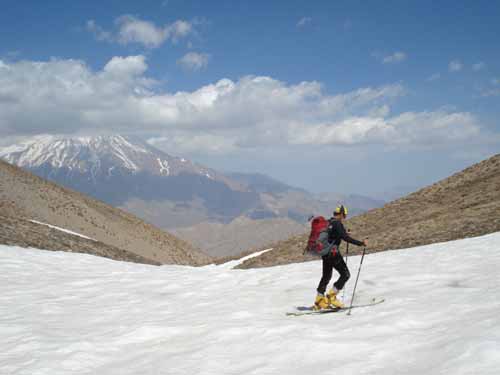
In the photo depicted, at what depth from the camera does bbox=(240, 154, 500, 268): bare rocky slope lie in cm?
2311

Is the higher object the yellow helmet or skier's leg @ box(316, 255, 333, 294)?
the yellow helmet

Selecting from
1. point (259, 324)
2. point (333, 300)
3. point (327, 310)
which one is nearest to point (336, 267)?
point (333, 300)

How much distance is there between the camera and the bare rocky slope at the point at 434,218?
75.8 ft

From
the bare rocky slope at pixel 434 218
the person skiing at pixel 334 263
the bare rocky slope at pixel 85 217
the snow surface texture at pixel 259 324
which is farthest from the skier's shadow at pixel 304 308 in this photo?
the bare rocky slope at pixel 85 217

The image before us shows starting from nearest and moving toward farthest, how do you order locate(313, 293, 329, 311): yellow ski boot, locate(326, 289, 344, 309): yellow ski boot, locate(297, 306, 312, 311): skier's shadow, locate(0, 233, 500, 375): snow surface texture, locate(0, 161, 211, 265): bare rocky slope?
locate(0, 233, 500, 375): snow surface texture, locate(326, 289, 344, 309): yellow ski boot, locate(313, 293, 329, 311): yellow ski boot, locate(297, 306, 312, 311): skier's shadow, locate(0, 161, 211, 265): bare rocky slope

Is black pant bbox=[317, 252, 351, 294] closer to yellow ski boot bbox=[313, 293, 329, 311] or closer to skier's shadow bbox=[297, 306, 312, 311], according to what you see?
yellow ski boot bbox=[313, 293, 329, 311]

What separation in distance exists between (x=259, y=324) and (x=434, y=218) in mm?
21432

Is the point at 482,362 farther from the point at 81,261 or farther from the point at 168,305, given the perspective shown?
the point at 81,261

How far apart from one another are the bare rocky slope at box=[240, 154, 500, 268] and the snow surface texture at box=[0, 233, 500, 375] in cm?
451

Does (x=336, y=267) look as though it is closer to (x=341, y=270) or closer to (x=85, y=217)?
(x=341, y=270)

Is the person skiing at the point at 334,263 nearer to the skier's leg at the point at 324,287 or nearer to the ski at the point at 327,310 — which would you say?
the skier's leg at the point at 324,287

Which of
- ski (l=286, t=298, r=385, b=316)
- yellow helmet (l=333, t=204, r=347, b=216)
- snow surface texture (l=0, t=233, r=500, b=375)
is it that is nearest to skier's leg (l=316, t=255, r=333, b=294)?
ski (l=286, t=298, r=385, b=316)

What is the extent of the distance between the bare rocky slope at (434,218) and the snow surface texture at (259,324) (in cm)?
451

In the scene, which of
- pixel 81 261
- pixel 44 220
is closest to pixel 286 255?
pixel 81 261
